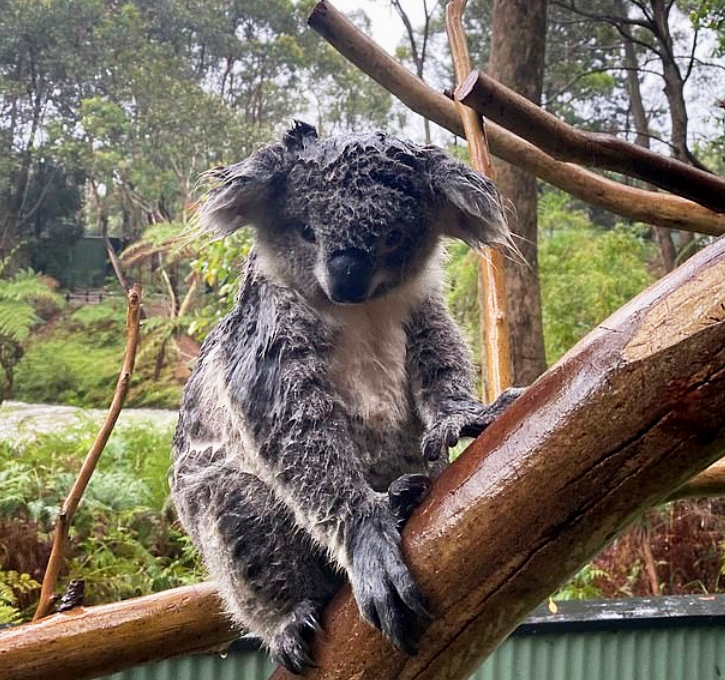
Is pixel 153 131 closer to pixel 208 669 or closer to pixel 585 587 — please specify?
pixel 585 587

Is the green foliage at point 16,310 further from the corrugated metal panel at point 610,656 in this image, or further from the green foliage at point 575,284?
the corrugated metal panel at point 610,656

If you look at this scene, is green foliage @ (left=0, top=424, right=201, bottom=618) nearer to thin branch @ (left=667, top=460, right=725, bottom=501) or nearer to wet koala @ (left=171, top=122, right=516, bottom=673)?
wet koala @ (left=171, top=122, right=516, bottom=673)

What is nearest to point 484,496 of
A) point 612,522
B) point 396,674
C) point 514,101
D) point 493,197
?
point 612,522

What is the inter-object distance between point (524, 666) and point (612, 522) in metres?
1.78

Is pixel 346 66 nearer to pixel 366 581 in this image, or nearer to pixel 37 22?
pixel 37 22

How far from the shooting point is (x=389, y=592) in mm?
900

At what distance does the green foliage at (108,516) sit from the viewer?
3639 mm

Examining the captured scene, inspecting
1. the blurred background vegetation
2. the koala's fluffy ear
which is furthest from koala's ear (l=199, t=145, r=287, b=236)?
the blurred background vegetation

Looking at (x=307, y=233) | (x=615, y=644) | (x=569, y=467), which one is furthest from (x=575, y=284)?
(x=569, y=467)

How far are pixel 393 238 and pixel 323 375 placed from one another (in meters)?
0.25

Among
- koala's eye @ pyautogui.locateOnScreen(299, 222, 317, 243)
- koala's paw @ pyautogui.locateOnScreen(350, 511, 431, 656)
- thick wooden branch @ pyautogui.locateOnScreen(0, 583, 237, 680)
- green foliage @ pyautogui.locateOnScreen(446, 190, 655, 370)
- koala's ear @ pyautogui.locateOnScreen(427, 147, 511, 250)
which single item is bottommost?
thick wooden branch @ pyautogui.locateOnScreen(0, 583, 237, 680)

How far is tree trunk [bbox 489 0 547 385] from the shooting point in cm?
396

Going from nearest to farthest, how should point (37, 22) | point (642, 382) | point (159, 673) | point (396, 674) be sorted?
point (642, 382), point (396, 674), point (159, 673), point (37, 22)

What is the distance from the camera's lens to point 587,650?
7.93ft
